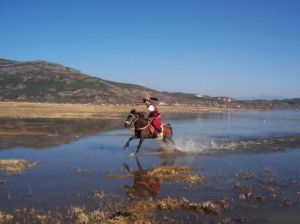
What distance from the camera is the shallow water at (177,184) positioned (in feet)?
45.2

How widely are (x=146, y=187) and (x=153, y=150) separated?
11668mm

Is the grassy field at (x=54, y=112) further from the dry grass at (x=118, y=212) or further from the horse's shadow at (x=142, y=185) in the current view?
the dry grass at (x=118, y=212)

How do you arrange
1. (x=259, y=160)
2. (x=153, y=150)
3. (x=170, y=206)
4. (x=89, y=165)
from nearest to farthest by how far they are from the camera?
(x=170, y=206) → (x=89, y=165) → (x=259, y=160) → (x=153, y=150)

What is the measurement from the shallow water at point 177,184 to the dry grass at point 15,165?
49 cm

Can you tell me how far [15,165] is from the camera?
20344mm

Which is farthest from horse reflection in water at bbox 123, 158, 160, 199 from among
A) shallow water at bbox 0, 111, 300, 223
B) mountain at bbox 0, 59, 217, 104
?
mountain at bbox 0, 59, 217, 104

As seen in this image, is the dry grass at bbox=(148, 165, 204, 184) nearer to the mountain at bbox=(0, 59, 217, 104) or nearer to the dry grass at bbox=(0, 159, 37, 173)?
the dry grass at bbox=(0, 159, 37, 173)

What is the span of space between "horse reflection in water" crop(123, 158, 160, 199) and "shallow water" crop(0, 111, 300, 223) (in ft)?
0.91

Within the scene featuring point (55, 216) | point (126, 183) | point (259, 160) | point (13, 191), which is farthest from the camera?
point (259, 160)

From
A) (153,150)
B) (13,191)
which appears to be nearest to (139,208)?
(13,191)

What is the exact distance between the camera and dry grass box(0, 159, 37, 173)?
765 inches

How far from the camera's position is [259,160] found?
23.4 meters

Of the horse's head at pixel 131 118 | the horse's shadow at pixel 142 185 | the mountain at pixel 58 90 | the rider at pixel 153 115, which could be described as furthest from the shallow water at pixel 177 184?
the mountain at pixel 58 90

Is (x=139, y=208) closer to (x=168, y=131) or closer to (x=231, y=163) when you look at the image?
(x=231, y=163)
